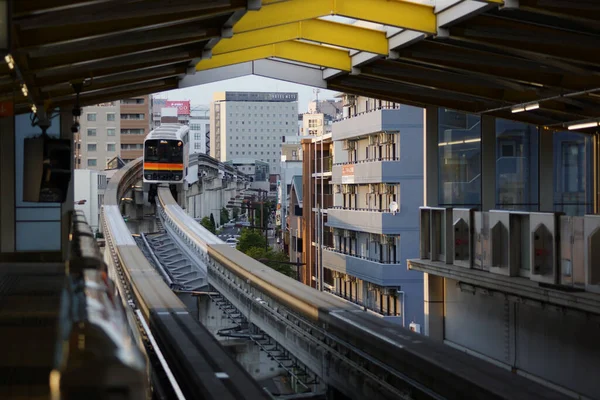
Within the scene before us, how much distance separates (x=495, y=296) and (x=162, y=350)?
4317 mm

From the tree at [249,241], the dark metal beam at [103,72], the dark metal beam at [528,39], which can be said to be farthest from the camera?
the tree at [249,241]

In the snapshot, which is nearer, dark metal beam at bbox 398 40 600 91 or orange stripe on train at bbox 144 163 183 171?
dark metal beam at bbox 398 40 600 91

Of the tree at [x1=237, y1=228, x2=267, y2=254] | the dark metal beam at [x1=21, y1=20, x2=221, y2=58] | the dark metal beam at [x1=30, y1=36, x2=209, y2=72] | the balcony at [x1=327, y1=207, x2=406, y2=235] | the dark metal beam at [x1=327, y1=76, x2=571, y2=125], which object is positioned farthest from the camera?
the tree at [x1=237, y1=228, x2=267, y2=254]

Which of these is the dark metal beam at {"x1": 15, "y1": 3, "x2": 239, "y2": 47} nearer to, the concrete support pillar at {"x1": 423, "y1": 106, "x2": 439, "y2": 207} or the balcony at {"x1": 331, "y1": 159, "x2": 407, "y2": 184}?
the concrete support pillar at {"x1": 423, "y1": 106, "x2": 439, "y2": 207}

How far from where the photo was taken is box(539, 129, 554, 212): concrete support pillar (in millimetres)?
13289

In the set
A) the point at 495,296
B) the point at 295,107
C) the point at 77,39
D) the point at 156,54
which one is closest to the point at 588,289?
the point at 495,296

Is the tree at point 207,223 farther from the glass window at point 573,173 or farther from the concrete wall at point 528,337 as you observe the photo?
the glass window at point 573,173

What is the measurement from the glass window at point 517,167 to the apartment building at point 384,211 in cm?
1249

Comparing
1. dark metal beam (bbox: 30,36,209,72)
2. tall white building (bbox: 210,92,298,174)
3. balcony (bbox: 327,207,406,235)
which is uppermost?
tall white building (bbox: 210,92,298,174)

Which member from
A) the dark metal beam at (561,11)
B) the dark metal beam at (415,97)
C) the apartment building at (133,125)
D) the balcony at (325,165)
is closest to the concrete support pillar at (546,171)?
the dark metal beam at (415,97)

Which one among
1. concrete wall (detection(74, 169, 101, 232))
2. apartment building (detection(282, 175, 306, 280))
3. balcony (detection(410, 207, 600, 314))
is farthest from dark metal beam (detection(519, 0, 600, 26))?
concrete wall (detection(74, 169, 101, 232))

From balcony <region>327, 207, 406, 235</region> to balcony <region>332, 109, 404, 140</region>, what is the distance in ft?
8.55

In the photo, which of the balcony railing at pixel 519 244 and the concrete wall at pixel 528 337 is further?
the concrete wall at pixel 528 337

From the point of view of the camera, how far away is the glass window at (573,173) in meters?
12.6
